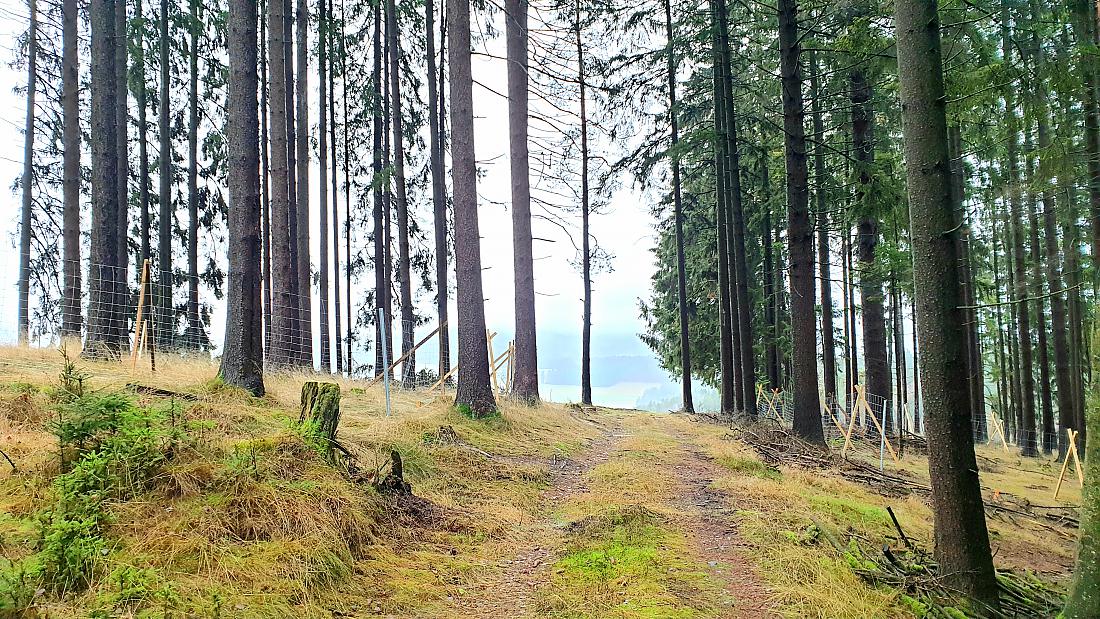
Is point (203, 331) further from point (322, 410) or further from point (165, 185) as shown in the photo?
point (322, 410)

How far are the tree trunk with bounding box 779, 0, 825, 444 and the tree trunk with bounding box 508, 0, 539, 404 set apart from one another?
17.0 feet

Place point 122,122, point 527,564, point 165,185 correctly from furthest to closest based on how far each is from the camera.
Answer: point 165,185
point 122,122
point 527,564

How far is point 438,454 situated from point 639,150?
11.9 metres

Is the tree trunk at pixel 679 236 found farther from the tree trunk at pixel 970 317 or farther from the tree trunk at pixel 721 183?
the tree trunk at pixel 970 317

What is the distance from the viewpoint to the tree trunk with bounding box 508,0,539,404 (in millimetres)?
12281

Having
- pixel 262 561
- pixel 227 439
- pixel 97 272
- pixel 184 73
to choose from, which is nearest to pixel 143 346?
pixel 97 272

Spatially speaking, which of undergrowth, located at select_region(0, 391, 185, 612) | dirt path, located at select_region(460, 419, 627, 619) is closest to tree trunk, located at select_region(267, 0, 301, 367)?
dirt path, located at select_region(460, 419, 627, 619)

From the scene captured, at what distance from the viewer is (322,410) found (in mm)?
4918

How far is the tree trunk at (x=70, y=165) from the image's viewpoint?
11305mm

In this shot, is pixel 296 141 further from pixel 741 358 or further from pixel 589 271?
pixel 741 358

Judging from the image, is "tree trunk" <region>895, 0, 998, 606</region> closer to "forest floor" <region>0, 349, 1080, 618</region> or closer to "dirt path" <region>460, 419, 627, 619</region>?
"forest floor" <region>0, 349, 1080, 618</region>

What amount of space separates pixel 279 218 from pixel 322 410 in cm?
791

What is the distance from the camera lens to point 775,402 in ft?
50.3

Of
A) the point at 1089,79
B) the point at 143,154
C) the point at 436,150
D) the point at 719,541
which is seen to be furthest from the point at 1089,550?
the point at 143,154
